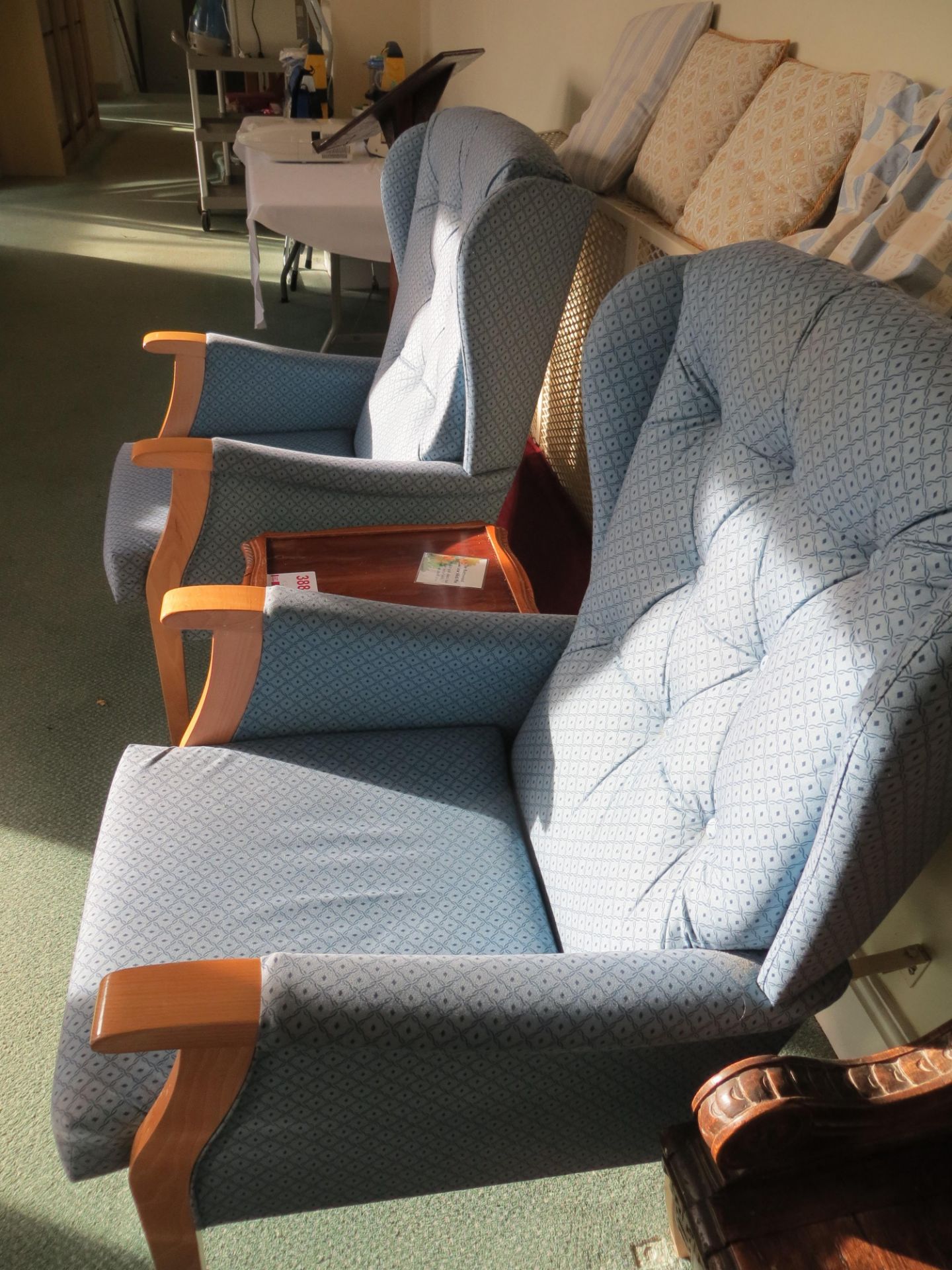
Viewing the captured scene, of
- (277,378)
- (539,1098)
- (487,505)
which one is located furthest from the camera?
(277,378)

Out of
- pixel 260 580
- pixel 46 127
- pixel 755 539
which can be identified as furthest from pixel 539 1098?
pixel 46 127

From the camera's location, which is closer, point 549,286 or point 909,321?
point 909,321

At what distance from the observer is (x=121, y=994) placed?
683mm

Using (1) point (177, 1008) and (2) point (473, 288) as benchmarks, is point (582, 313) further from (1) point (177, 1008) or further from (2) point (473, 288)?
(1) point (177, 1008)

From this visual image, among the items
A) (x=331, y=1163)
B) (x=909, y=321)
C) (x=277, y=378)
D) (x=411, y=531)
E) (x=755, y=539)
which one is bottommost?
(x=331, y=1163)

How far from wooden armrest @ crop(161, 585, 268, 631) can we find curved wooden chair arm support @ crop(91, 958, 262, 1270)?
0.47 m

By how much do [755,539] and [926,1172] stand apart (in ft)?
1.80

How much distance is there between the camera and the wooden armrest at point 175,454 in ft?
4.84

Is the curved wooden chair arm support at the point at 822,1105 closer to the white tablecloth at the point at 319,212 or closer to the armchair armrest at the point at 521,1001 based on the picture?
the armchair armrest at the point at 521,1001

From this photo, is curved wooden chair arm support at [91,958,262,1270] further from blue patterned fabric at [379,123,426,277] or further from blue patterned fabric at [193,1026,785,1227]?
blue patterned fabric at [379,123,426,277]

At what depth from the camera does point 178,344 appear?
69.4 inches

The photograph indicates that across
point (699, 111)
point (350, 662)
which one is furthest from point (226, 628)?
point (699, 111)

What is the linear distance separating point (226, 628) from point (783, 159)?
1.02 meters

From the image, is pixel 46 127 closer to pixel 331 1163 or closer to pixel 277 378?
pixel 277 378
